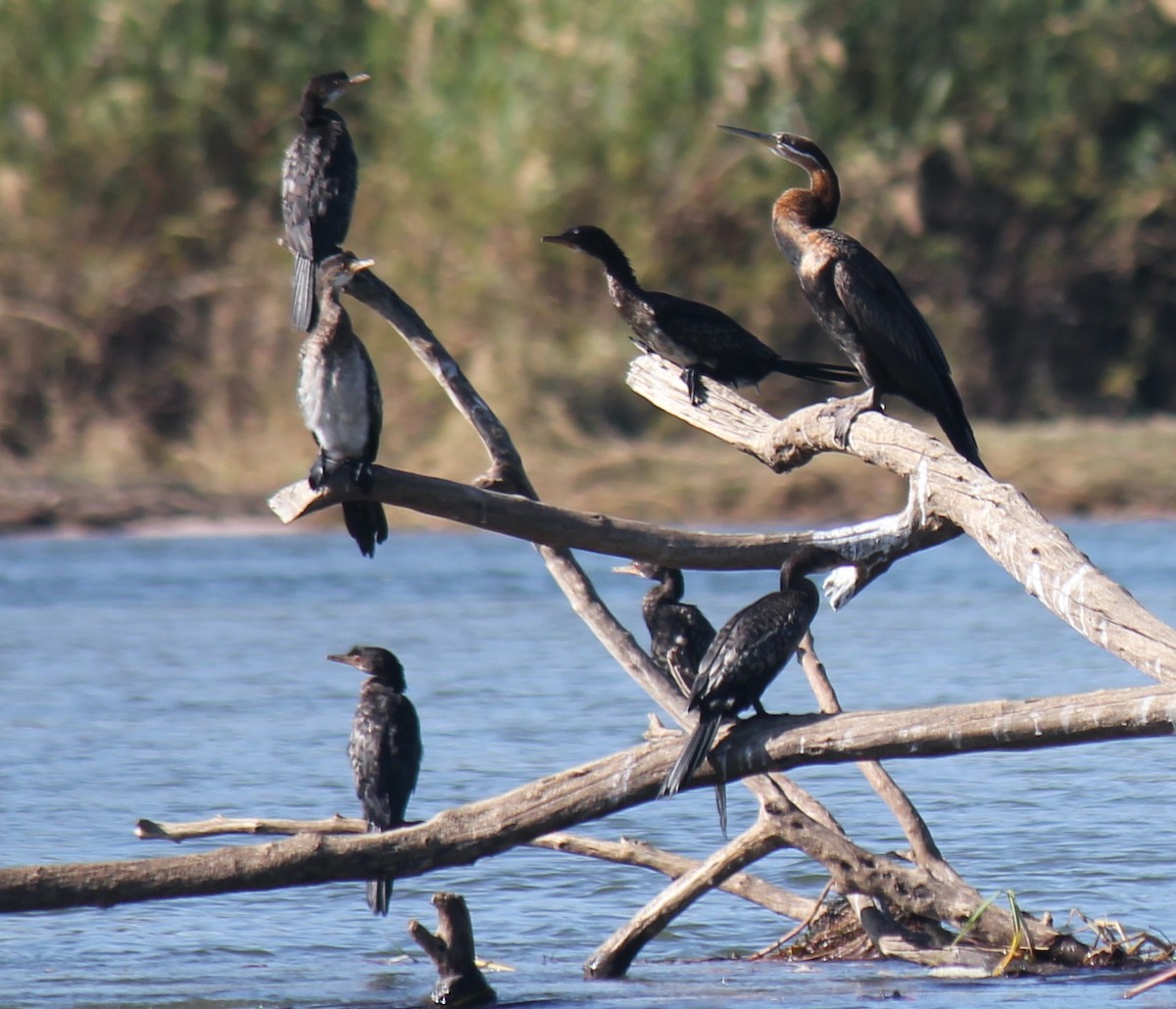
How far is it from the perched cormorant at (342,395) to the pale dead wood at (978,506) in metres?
0.86

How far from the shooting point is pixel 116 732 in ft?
34.8

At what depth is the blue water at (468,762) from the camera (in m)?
6.23

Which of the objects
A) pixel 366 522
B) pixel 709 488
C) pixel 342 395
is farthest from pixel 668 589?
pixel 709 488

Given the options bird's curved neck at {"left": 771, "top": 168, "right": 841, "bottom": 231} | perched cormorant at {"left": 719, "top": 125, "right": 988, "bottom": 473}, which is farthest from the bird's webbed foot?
bird's curved neck at {"left": 771, "top": 168, "right": 841, "bottom": 231}

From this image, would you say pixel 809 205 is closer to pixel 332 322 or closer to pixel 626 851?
pixel 332 322

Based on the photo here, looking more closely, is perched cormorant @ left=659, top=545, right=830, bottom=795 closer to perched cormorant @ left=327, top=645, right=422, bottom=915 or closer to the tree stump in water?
the tree stump in water

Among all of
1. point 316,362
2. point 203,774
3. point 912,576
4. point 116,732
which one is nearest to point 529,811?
point 316,362

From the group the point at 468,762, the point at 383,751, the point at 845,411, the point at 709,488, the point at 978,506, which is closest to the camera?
the point at 978,506

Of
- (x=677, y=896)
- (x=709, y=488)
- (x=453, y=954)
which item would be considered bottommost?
(x=453, y=954)

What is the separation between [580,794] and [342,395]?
51.6 inches

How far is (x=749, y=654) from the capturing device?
200 inches

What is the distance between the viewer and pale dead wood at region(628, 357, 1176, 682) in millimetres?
4375

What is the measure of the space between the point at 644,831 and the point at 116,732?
3.58 meters

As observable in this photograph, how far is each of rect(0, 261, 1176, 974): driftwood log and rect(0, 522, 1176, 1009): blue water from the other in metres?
0.40
